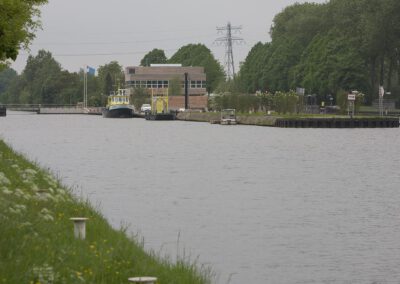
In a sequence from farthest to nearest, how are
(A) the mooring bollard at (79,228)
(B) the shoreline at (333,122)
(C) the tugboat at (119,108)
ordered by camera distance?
(C) the tugboat at (119,108)
(B) the shoreline at (333,122)
(A) the mooring bollard at (79,228)

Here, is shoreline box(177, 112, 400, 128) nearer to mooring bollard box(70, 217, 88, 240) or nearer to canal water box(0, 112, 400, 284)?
Result: canal water box(0, 112, 400, 284)

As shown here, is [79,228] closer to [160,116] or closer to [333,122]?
[333,122]

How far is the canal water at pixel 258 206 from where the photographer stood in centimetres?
2375

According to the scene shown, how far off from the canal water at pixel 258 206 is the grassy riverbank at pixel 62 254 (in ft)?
11.5

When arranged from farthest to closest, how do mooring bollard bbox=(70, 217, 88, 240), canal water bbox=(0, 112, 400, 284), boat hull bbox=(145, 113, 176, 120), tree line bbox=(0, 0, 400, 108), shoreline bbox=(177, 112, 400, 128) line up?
1. boat hull bbox=(145, 113, 176, 120)
2. tree line bbox=(0, 0, 400, 108)
3. shoreline bbox=(177, 112, 400, 128)
4. canal water bbox=(0, 112, 400, 284)
5. mooring bollard bbox=(70, 217, 88, 240)

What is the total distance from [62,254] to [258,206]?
19517 mm

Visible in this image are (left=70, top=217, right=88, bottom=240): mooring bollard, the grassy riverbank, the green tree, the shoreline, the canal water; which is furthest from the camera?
the shoreline

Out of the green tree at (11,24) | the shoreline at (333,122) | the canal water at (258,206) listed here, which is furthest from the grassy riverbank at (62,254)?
the shoreline at (333,122)

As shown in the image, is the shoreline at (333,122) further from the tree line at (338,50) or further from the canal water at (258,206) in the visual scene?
the canal water at (258,206)

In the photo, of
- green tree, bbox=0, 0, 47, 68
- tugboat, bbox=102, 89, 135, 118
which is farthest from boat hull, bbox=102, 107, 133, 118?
green tree, bbox=0, 0, 47, 68

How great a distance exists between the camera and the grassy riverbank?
47.4 feet

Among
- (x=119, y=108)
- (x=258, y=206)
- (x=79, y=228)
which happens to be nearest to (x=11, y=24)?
(x=258, y=206)

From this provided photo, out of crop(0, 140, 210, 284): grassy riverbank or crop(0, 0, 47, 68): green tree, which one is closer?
crop(0, 140, 210, 284): grassy riverbank

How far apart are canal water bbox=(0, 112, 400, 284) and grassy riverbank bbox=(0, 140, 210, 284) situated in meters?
3.52
